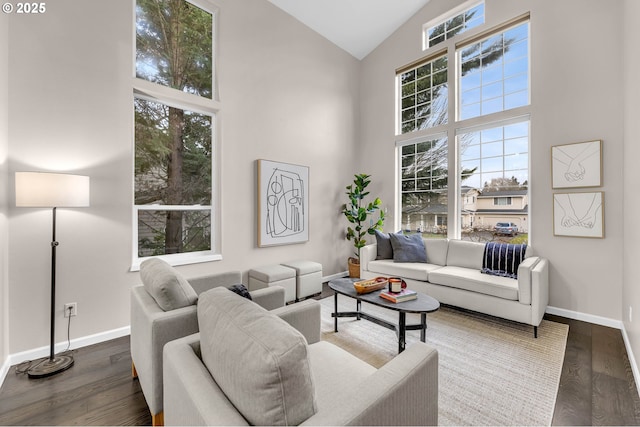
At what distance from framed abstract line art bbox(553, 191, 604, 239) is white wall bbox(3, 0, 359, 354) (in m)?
3.52

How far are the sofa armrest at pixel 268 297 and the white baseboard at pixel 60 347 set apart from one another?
172 cm

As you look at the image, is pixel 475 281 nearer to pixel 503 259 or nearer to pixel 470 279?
pixel 470 279

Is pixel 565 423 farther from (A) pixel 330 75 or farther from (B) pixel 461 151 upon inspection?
(A) pixel 330 75

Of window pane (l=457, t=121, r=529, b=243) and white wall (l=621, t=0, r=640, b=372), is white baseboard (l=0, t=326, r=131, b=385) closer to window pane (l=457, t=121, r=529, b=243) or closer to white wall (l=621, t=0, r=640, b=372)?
white wall (l=621, t=0, r=640, b=372)

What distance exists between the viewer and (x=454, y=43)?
13.9 ft

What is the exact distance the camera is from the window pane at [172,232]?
124 inches

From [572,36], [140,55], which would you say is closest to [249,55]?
[140,55]

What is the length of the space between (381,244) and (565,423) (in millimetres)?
2834

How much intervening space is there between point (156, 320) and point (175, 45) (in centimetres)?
321

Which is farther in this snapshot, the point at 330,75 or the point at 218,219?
the point at 330,75

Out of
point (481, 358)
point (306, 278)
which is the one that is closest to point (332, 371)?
point (481, 358)

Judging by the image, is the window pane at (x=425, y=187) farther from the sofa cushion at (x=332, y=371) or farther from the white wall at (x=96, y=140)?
the sofa cushion at (x=332, y=371)

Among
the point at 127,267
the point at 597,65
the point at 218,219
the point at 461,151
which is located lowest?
the point at 127,267

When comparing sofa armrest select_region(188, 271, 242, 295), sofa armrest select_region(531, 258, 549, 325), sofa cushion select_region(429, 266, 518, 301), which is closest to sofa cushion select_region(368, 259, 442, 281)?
sofa cushion select_region(429, 266, 518, 301)
